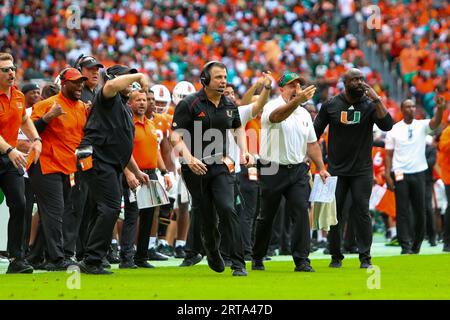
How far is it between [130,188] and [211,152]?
4.98 ft

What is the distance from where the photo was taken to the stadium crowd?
1259cm

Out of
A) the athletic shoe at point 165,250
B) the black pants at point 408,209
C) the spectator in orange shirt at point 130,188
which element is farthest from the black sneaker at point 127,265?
the black pants at point 408,209

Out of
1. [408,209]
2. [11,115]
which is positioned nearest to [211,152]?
[11,115]

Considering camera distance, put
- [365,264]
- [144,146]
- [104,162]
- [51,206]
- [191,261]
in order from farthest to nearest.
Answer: [191,261]
[144,146]
[365,264]
[51,206]
[104,162]

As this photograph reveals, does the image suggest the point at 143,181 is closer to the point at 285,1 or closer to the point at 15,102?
the point at 15,102

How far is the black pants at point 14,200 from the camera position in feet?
40.8

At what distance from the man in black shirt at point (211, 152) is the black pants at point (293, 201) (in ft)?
2.85

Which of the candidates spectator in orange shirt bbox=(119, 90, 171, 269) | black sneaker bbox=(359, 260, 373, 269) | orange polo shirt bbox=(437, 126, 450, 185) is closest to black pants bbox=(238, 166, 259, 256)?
spectator in orange shirt bbox=(119, 90, 171, 269)

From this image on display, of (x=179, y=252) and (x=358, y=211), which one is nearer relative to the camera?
(x=358, y=211)

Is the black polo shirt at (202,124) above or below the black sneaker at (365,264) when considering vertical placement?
above

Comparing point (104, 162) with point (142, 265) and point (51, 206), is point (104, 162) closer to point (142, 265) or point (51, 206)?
point (51, 206)

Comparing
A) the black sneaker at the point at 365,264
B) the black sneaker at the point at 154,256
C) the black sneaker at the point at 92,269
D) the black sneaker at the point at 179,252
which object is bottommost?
the black sneaker at the point at 179,252

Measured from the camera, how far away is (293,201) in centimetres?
1318

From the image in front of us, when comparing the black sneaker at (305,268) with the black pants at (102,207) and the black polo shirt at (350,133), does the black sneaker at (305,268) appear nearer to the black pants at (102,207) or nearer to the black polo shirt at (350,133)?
the black polo shirt at (350,133)
